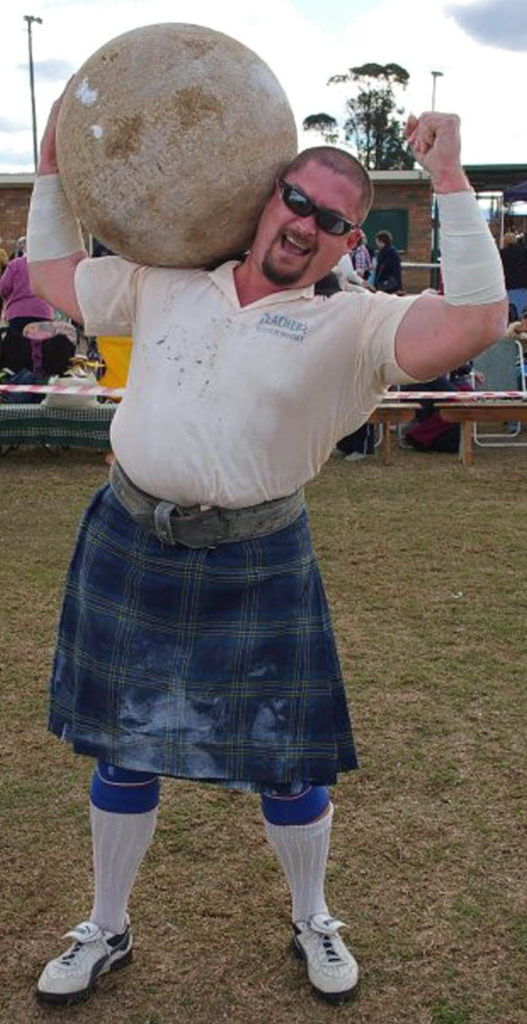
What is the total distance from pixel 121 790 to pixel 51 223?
1089 millimetres

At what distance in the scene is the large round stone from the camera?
1.76 metres

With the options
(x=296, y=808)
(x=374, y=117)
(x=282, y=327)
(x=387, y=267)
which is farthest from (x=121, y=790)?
(x=374, y=117)

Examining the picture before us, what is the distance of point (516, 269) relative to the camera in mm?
12359

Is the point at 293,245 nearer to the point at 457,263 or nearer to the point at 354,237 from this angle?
the point at 354,237

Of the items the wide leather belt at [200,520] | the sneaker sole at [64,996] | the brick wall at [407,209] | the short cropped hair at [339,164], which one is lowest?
the sneaker sole at [64,996]

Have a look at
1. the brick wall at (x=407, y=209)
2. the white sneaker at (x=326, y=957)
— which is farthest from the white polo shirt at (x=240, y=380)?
the brick wall at (x=407, y=209)

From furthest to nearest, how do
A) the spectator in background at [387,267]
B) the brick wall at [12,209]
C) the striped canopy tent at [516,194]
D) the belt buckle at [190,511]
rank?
the brick wall at [12,209] < the striped canopy tent at [516,194] < the spectator in background at [387,267] < the belt buckle at [190,511]

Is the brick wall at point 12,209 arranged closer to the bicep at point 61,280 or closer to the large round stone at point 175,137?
the bicep at point 61,280

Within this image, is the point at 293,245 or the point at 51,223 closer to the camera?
the point at 293,245

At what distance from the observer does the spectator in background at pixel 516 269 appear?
12344mm

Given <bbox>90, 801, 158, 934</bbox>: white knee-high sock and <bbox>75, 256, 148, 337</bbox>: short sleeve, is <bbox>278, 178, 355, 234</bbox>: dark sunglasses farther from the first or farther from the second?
<bbox>90, 801, 158, 934</bbox>: white knee-high sock

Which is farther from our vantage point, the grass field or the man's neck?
the grass field

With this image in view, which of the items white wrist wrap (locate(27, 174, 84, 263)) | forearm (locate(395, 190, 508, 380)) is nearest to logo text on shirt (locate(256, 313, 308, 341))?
forearm (locate(395, 190, 508, 380))

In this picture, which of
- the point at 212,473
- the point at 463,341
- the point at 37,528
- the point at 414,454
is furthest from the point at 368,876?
the point at 414,454
